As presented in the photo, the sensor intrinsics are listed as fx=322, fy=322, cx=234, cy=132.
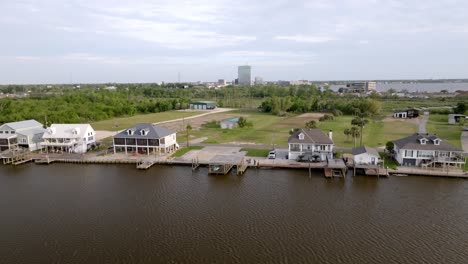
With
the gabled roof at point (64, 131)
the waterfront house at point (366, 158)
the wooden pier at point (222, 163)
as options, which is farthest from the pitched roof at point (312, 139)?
the gabled roof at point (64, 131)

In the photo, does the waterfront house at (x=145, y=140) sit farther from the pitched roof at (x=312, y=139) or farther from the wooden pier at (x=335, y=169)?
the wooden pier at (x=335, y=169)

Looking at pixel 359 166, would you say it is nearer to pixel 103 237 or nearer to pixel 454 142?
pixel 454 142

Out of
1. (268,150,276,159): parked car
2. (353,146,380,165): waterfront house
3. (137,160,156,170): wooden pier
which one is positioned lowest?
(137,160,156,170): wooden pier

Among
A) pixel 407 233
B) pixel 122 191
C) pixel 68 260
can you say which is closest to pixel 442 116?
pixel 407 233

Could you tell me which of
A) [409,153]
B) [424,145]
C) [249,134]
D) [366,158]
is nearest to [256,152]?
[366,158]

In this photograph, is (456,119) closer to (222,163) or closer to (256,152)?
(256,152)

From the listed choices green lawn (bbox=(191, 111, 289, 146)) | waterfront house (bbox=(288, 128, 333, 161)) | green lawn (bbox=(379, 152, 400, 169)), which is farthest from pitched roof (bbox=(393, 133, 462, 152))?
green lawn (bbox=(191, 111, 289, 146))

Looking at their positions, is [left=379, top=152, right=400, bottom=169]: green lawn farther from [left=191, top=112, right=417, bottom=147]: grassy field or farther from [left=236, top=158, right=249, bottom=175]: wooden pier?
[left=236, top=158, right=249, bottom=175]: wooden pier
